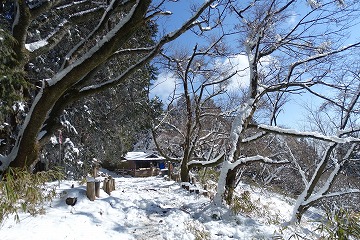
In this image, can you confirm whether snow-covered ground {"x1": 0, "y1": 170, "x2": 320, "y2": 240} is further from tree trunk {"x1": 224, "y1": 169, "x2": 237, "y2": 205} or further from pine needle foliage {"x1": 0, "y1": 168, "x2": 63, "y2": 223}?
tree trunk {"x1": 224, "y1": 169, "x2": 237, "y2": 205}

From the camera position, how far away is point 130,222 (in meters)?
5.35

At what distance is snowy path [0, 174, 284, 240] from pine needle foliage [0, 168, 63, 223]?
17 centimetres

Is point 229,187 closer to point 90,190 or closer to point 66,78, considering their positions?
point 90,190

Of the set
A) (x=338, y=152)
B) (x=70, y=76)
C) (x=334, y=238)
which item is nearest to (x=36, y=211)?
(x=70, y=76)

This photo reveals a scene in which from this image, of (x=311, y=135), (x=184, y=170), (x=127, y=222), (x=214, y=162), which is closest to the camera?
(x=127, y=222)

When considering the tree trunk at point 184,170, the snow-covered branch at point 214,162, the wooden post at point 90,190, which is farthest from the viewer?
the tree trunk at point 184,170

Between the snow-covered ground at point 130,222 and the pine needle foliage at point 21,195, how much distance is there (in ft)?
0.50

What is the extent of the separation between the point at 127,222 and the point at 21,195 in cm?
212

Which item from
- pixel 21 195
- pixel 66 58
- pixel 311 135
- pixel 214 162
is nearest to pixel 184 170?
pixel 214 162

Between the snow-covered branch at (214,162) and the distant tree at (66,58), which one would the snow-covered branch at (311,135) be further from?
the distant tree at (66,58)

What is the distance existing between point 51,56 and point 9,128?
12.8 feet

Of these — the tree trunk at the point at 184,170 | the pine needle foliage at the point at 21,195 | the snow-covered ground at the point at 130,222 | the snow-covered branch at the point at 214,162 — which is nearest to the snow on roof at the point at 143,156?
the tree trunk at the point at 184,170

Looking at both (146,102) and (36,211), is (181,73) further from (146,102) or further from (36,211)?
(36,211)

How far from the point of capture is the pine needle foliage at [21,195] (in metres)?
3.72
